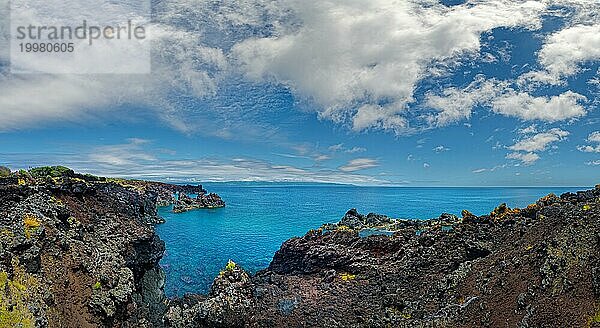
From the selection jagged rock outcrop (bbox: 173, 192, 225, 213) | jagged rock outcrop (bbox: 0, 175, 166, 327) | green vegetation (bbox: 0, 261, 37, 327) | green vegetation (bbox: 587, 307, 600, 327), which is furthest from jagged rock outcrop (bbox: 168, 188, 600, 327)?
jagged rock outcrop (bbox: 173, 192, 225, 213)

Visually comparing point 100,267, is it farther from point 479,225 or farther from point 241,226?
point 241,226

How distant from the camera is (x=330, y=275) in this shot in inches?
1574

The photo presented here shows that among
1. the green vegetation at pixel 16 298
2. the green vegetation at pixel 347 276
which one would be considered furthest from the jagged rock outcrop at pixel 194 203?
the green vegetation at pixel 16 298

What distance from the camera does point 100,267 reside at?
3403 centimetres

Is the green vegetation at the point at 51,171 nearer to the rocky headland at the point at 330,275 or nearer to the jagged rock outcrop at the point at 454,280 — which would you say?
the rocky headland at the point at 330,275

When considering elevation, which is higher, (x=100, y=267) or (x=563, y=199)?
(x=563, y=199)

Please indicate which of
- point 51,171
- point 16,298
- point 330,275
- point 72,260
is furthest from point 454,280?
point 51,171

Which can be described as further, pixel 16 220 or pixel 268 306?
pixel 268 306

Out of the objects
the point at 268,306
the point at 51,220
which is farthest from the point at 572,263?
the point at 51,220

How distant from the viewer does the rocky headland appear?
26516mm

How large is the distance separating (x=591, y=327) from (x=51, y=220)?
129 ft

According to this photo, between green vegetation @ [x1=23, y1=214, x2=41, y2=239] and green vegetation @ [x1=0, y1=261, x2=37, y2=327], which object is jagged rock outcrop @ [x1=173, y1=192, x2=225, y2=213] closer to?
green vegetation @ [x1=23, y1=214, x2=41, y2=239]

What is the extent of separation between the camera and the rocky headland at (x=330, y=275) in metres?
26.5

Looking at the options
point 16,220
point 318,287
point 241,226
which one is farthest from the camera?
point 241,226
